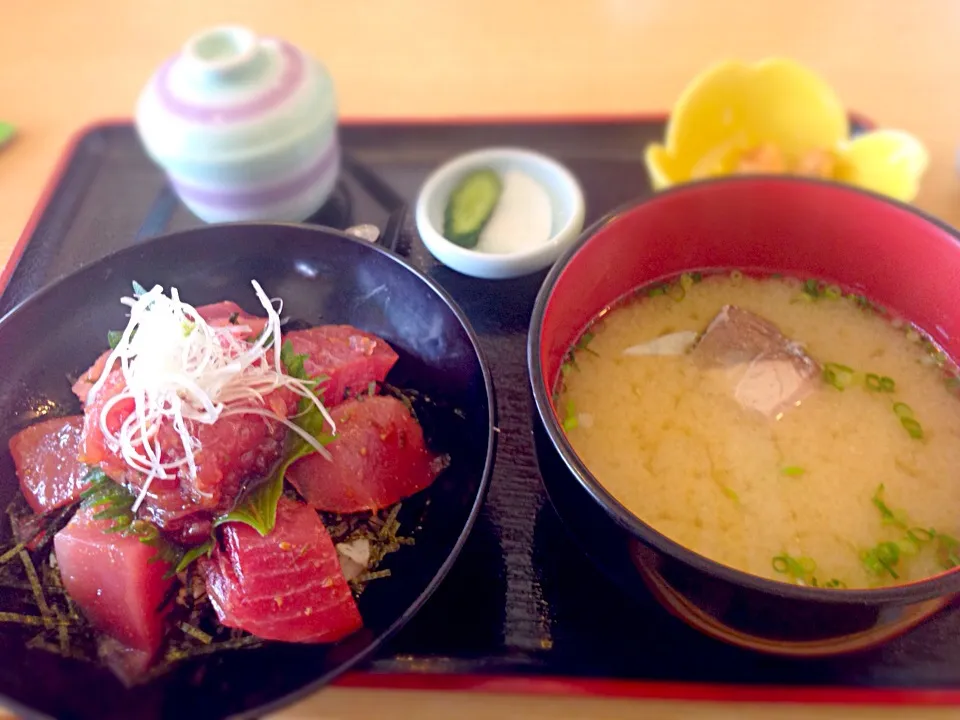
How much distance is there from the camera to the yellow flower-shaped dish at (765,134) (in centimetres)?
150

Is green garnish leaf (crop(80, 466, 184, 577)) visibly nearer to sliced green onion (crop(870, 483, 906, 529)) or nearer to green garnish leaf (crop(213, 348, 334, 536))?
green garnish leaf (crop(213, 348, 334, 536))

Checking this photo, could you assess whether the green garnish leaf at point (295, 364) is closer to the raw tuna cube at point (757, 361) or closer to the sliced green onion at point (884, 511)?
the raw tuna cube at point (757, 361)

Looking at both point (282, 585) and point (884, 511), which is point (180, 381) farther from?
point (884, 511)

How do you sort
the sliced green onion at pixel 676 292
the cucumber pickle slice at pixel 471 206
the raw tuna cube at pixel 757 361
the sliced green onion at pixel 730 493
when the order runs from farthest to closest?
1. the cucumber pickle slice at pixel 471 206
2. the sliced green onion at pixel 676 292
3. the raw tuna cube at pixel 757 361
4. the sliced green onion at pixel 730 493

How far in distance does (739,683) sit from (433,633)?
41 centimetres

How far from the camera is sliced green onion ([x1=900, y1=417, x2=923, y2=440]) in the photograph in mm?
1077

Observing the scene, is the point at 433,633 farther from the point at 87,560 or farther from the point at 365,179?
the point at 365,179

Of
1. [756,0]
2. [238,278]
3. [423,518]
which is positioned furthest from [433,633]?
[756,0]

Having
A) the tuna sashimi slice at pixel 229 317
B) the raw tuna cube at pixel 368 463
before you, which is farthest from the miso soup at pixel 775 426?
the tuna sashimi slice at pixel 229 317

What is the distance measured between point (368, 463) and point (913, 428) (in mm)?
849

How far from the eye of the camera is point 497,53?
6.47 feet

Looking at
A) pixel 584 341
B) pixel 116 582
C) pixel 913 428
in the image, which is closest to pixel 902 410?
pixel 913 428

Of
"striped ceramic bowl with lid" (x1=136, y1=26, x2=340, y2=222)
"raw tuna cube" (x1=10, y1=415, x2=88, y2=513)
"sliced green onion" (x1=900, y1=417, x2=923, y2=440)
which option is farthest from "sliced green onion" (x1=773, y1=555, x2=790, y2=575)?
"striped ceramic bowl with lid" (x1=136, y1=26, x2=340, y2=222)

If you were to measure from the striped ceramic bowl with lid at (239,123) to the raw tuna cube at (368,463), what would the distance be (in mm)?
586
